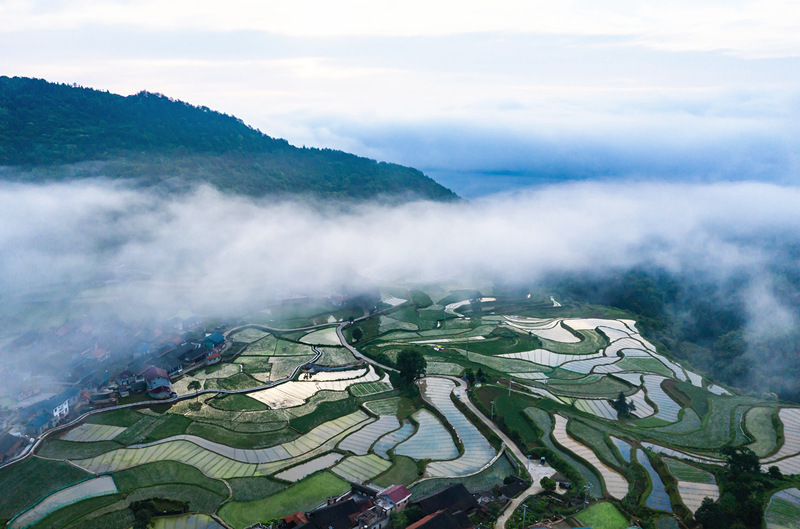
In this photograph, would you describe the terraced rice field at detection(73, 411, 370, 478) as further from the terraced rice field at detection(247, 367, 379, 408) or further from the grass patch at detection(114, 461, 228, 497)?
the terraced rice field at detection(247, 367, 379, 408)

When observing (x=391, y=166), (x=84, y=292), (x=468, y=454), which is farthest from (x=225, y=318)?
(x=391, y=166)

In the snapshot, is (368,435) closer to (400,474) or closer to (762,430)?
(400,474)

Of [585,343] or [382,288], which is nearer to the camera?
[585,343]

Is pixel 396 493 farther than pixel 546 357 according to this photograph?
No

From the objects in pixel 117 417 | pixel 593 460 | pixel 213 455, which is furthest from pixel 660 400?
pixel 117 417

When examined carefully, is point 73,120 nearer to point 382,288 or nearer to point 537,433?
point 382,288

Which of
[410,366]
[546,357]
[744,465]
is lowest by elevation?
[546,357]

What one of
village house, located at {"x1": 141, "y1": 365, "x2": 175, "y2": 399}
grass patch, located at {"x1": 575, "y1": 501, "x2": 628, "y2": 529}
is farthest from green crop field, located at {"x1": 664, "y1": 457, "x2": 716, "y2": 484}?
village house, located at {"x1": 141, "y1": 365, "x2": 175, "y2": 399}

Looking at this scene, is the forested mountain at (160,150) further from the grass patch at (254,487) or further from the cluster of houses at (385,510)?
the cluster of houses at (385,510)
